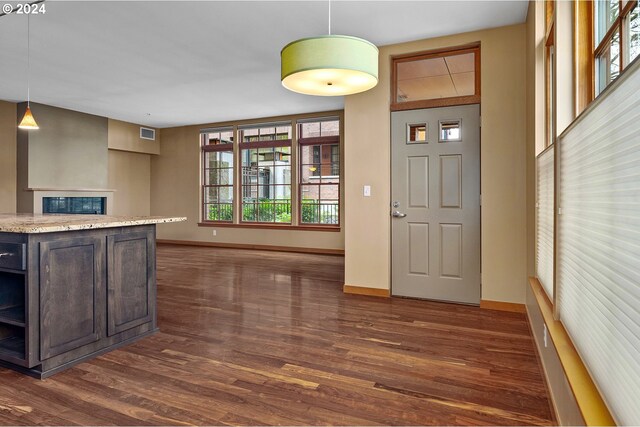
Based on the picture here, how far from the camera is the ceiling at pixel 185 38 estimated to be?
11.8ft

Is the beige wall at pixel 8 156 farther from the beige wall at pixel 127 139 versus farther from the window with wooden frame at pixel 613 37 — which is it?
the window with wooden frame at pixel 613 37

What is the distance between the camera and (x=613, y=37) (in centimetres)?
154

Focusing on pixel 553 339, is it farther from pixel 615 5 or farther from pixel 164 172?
pixel 164 172

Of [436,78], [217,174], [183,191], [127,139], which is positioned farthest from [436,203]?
[127,139]

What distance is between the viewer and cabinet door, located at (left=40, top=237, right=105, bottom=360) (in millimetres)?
2408

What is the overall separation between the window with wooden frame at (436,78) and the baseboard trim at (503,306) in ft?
6.43

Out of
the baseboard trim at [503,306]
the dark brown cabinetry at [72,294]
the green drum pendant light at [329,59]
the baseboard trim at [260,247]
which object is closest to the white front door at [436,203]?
the baseboard trim at [503,306]

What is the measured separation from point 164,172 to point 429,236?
7411 millimetres

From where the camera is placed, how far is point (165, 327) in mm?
3320

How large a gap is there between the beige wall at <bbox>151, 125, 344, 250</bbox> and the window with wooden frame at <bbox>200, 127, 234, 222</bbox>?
17 cm

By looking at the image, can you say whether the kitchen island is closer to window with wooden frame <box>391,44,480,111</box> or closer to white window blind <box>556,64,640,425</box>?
white window blind <box>556,64,640,425</box>

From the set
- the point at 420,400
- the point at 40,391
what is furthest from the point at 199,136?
the point at 420,400

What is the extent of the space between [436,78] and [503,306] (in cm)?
239

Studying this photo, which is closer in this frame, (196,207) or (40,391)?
(40,391)
